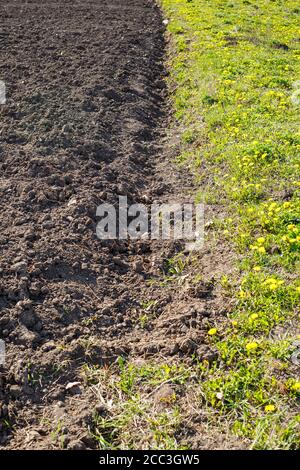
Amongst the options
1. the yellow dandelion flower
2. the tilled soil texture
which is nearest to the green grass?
the yellow dandelion flower

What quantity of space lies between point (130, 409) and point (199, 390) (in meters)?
0.48

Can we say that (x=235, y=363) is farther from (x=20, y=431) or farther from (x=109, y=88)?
(x=109, y=88)

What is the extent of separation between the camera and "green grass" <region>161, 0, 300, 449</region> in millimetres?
3202

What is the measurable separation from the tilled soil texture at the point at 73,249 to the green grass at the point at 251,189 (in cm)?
33

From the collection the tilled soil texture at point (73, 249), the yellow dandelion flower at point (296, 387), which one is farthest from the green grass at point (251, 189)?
the tilled soil texture at point (73, 249)

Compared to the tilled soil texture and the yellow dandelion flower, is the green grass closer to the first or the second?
the yellow dandelion flower

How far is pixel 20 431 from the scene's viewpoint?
3137 mm

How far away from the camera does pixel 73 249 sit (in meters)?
4.67

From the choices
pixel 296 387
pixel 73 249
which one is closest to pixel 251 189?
pixel 73 249

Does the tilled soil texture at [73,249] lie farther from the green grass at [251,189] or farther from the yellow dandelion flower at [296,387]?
the yellow dandelion flower at [296,387]

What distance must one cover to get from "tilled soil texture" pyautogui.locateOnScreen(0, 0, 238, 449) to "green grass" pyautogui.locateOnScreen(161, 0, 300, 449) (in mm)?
327

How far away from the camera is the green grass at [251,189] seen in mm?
3202
